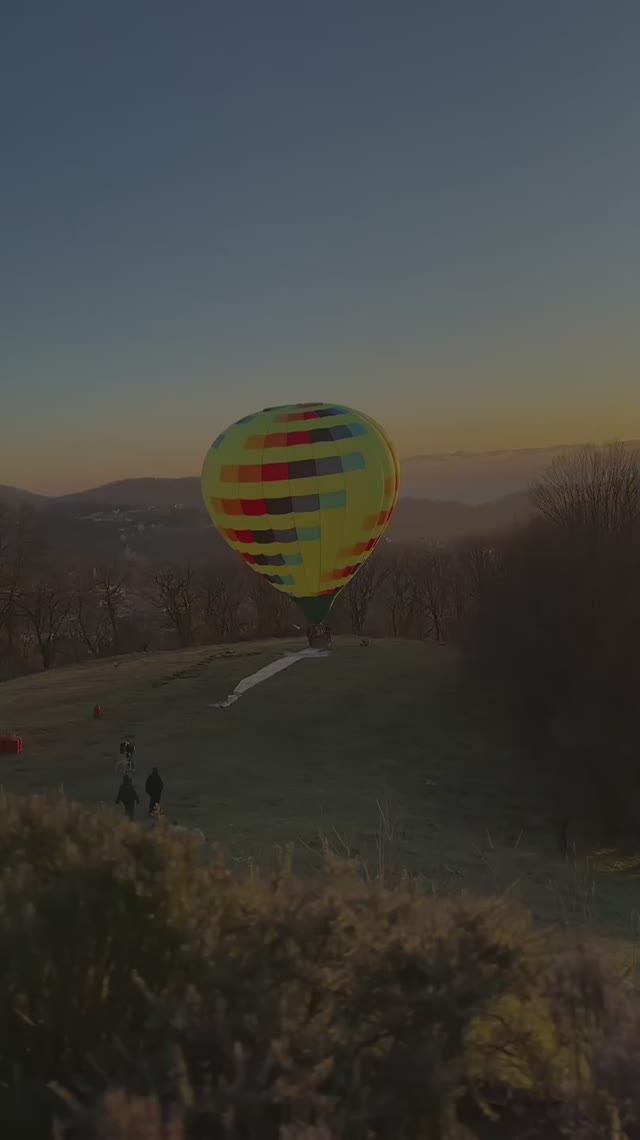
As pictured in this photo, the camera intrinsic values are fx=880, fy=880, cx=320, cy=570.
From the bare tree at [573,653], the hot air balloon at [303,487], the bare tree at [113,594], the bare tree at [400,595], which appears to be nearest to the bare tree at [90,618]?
the bare tree at [113,594]

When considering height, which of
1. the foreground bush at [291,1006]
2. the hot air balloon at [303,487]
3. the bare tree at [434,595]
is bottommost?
the bare tree at [434,595]

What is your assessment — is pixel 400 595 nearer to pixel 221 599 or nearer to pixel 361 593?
pixel 361 593

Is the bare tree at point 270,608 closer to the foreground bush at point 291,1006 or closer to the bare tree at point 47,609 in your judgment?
the bare tree at point 47,609

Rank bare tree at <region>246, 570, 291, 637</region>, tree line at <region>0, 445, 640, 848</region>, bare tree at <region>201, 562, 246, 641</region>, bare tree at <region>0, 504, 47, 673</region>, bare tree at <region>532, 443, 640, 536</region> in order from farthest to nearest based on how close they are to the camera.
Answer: bare tree at <region>201, 562, 246, 641</region> → bare tree at <region>246, 570, 291, 637</region> → bare tree at <region>0, 504, 47, 673</region> → bare tree at <region>532, 443, 640, 536</region> → tree line at <region>0, 445, 640, 848</region>

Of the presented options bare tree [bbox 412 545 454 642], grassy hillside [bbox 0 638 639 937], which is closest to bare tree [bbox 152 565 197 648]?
bare tree [bbox 412 545 454 642]

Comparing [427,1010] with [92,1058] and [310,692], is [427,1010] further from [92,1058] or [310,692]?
[310,692]

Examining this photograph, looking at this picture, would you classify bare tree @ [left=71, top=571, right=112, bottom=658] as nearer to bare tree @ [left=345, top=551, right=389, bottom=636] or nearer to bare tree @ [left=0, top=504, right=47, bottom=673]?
bare tree @ [left=0, top=504, right=47, bottom=673]
